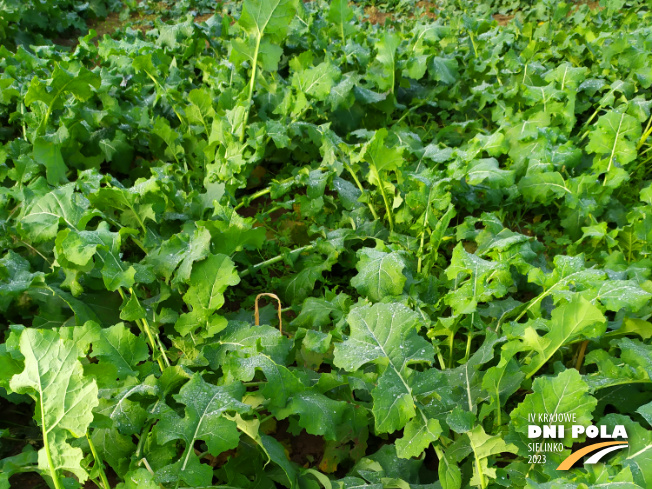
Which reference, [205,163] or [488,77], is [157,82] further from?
[488,77]

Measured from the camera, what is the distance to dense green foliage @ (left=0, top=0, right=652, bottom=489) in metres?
1.72

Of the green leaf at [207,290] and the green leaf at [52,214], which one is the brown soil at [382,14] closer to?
the green leaf at [52,214]

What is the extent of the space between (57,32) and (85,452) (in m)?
7.09

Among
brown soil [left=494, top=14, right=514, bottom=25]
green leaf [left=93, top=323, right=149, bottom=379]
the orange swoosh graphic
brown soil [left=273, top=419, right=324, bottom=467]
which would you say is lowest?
brown soil [left=273, top=419, right=324, bottom=467]

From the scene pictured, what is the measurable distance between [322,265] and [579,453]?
55.2 inches

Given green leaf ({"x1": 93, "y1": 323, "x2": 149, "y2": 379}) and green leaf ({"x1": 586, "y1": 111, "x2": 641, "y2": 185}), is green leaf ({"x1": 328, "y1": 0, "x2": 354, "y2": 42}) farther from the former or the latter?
green leaf ({"x1": 93, "y1": 323, "x2": 149, "y2": 379})

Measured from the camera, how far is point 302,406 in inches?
71.5

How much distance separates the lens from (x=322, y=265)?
267cm

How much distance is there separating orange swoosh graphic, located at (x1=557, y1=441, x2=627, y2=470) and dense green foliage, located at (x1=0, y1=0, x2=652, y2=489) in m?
0.04

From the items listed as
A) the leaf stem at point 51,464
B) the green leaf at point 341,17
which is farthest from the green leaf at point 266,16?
the leaf stem at point 51,464

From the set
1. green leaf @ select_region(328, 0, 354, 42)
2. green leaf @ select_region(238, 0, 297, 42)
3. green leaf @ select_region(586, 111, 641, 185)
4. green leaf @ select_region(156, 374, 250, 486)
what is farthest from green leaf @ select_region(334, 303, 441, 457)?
green leaf @ select_region(328, 0, 354, 42)

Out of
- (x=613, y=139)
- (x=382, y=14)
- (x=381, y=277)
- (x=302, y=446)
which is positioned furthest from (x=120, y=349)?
(x=382, y=14)

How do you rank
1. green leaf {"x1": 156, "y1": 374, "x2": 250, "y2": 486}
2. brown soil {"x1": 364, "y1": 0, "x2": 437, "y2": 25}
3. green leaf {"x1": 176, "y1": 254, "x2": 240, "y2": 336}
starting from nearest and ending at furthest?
1. green leaf {"x1": 156, "y1": 374, "x2": 250, "y2": 486}
2. green leaf {"x1": 176, "y1": 254, "x2": 240, "y2": 336}
3. brown soil {"x1": 364, "y1": 0, "x2": 437, "y2": 25}

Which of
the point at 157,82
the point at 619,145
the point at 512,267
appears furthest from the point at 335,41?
the point at 512,267
